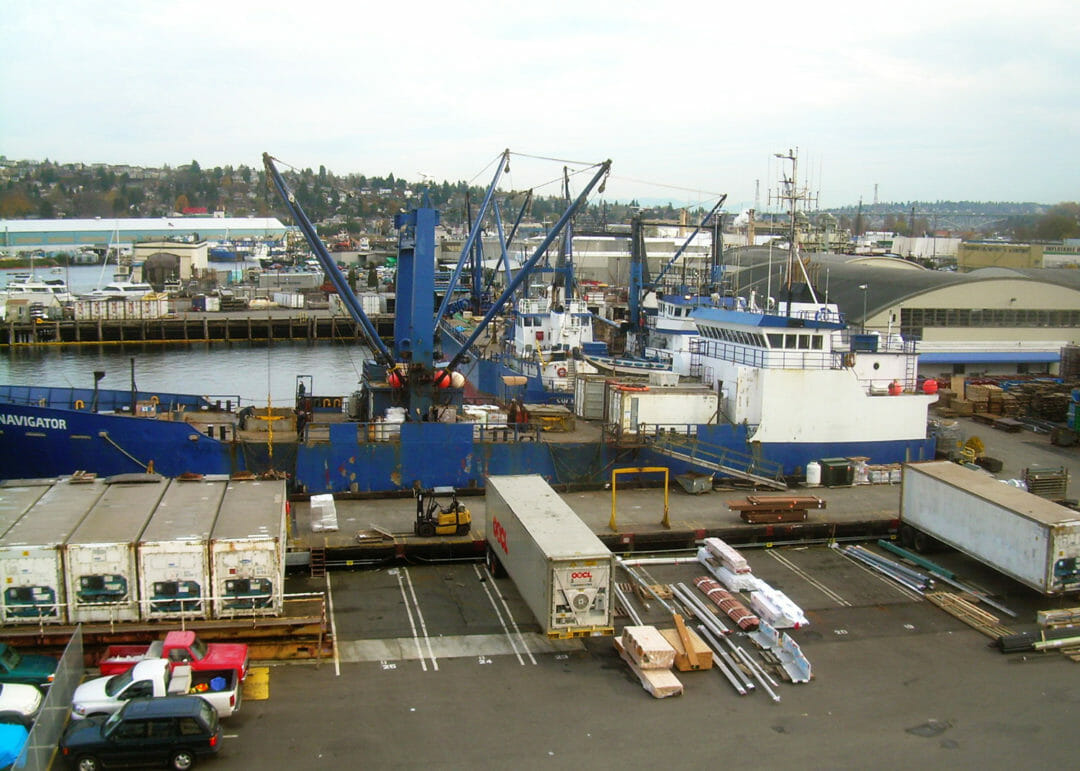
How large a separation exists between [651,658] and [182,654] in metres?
6.15

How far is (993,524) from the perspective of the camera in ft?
51.1

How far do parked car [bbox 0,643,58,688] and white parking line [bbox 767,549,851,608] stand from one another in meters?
12.1

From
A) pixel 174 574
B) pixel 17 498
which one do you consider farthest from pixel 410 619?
pixel 17 498

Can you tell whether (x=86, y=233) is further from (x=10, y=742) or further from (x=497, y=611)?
(x=10, y=742)

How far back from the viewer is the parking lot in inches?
420

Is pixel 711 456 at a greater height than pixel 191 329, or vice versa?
pixel 711 456

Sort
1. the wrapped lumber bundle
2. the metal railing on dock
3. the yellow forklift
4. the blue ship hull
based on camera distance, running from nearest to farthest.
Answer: the wrapped lumber bundle
the yellow forklift
the blue ship hull
the metal railing on dock

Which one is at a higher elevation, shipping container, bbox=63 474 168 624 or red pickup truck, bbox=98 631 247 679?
shipping container, bbox=63 474 168 624

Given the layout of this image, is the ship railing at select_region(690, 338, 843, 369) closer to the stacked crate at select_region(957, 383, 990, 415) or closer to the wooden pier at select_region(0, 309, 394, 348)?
the stacked crate at select_region(957, 383, 990, 415)

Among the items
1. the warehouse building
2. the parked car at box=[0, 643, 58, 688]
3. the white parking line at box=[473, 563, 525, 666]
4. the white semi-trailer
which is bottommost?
the white parking line at box=[473, 563, 525, 666]

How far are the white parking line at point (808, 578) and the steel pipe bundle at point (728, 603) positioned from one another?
1868 mm

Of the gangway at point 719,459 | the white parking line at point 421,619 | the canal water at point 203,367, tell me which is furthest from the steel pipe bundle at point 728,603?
the canal water at point 203,367

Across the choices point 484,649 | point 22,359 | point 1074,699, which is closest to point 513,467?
point 484,649

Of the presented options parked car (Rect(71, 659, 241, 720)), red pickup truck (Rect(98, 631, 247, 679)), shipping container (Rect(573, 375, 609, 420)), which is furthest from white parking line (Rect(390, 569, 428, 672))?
shipping container (Rect(573, 375, 609, 420))
